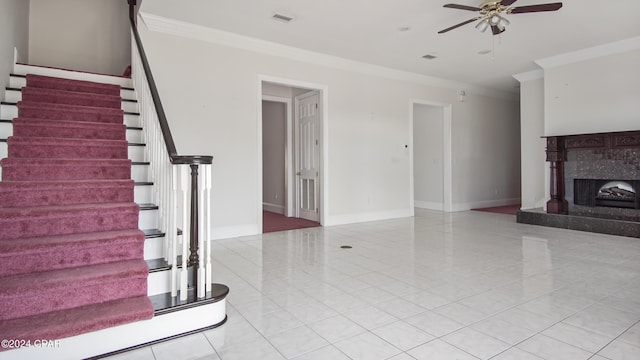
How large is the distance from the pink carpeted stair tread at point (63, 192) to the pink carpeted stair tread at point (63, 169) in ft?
0.77

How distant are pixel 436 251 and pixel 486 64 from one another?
13.8ft

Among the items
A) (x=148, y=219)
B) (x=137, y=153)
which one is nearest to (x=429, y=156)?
(x=137, y=153)

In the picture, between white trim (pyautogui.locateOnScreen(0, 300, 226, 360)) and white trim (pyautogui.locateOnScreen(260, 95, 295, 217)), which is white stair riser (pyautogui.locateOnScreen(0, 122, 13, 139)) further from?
white trim (pyautogui.locateOnScreen(260, 95, 295, 217))

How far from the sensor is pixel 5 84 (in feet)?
11.8

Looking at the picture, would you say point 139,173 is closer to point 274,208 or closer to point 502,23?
point 502,23

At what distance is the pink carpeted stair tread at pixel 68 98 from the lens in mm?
3693

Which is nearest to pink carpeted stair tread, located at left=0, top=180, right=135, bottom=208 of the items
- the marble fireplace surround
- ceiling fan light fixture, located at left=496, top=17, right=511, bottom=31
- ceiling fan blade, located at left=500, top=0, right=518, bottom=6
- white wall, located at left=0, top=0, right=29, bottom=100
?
white wall, located at left=0, top=0, right=29, bottom=100

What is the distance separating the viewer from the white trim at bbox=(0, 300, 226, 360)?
175 cm

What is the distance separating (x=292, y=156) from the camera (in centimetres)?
729

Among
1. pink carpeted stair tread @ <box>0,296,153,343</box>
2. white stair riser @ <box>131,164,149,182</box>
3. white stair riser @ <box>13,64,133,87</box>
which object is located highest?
white stair riser @ <box>13,64,133,87</box>

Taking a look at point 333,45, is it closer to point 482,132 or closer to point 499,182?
point 482,132

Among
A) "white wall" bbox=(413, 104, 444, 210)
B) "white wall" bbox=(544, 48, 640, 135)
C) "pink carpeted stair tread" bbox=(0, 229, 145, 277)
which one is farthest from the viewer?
"white wall" bbox=(413, 104, 444, 210)

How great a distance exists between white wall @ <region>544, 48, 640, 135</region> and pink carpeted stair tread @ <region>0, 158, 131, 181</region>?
6.93 m

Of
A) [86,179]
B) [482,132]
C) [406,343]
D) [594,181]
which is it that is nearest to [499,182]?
[482,132]
